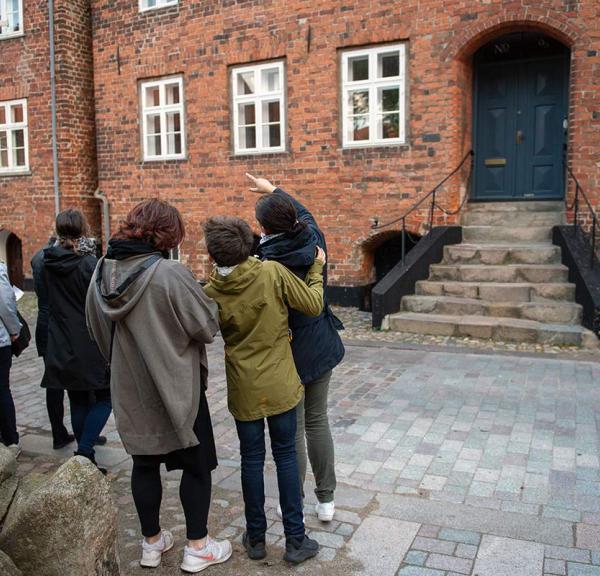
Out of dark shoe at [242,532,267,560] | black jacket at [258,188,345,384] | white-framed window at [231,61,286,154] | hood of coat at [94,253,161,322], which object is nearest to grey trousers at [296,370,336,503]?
black jacket at [258,188,345,384]

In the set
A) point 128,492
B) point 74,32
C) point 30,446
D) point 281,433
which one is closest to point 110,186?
point 74,32

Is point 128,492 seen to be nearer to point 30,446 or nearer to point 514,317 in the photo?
point 30,446

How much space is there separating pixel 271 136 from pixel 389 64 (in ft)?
8.42

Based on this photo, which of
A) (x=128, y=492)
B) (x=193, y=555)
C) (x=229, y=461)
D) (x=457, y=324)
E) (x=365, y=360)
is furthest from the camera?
(x=457, y=324)

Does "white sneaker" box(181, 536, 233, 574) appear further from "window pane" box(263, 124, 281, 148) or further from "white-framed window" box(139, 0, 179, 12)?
"white-framed window" box(139, 0, 179, 12)

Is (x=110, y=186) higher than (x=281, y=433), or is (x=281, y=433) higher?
(x=110, y=186)

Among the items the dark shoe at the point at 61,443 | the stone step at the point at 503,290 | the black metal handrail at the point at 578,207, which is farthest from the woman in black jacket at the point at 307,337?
the black metal handrail at the point at 578,207

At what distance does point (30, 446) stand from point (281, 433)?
2882 millimetres

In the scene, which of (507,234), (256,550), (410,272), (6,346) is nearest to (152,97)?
(410,272)

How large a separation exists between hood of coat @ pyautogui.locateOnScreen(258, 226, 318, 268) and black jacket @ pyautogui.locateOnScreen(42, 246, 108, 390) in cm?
168

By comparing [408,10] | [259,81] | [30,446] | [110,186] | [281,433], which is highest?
[408,10]

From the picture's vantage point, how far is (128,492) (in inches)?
171

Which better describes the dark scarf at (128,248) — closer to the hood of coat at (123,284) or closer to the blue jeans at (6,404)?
the hood of coat at (123,284)

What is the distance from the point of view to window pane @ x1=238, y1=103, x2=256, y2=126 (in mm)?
12688
